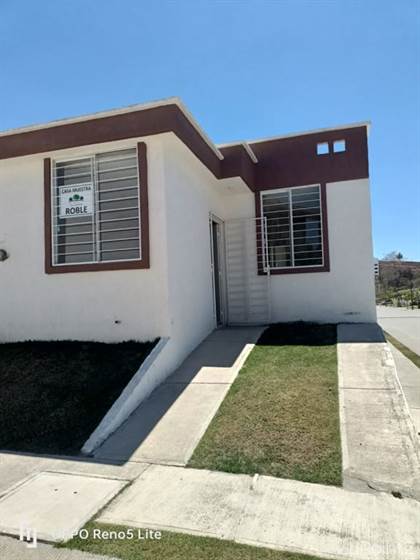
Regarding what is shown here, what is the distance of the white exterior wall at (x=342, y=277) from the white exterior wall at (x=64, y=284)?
456 cm

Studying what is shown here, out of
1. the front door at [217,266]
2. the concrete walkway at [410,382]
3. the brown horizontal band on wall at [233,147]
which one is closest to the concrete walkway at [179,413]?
the front door at [217,266]

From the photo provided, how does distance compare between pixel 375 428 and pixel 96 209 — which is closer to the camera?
pixel 375 428

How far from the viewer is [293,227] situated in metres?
10.7

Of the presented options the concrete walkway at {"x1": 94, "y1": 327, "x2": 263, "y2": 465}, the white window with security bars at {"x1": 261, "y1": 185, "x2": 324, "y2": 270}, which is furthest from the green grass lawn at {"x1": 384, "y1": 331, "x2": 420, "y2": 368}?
the concrete walkway at {"x1": 94, "y1": 327, "x2": 263, "y2": 465}

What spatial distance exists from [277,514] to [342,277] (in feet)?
25.0

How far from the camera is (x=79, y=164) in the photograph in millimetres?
7711

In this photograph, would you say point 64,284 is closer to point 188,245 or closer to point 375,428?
point 188,245

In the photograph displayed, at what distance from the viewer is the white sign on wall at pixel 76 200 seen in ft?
25.0

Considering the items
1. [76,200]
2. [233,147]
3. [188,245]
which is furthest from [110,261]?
[233,147]

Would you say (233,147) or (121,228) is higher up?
(233,147)

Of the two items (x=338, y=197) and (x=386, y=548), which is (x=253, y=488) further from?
(x=338, y=197)

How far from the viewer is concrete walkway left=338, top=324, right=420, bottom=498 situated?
155 inches

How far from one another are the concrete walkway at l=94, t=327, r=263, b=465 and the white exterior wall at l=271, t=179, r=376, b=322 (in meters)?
2.95

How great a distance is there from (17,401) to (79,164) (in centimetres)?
432
